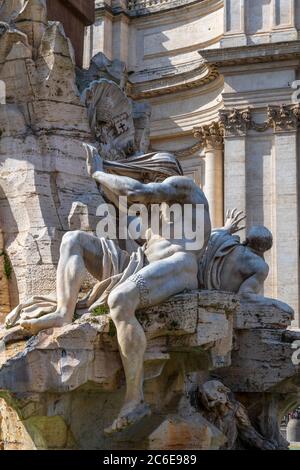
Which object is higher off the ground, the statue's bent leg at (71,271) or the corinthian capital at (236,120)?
the corinthian capital at (236,120)

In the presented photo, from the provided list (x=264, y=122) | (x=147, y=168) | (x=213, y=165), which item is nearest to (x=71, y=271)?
(x=147, y=168)

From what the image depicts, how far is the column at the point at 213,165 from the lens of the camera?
1019 inches

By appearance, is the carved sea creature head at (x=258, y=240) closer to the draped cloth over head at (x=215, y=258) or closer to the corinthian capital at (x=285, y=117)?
the draped cloth over head at (x=215, y=258)

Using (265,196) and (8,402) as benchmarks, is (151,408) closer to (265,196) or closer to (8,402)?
(8,402)

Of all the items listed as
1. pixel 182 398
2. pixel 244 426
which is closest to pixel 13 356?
pixel 182 398

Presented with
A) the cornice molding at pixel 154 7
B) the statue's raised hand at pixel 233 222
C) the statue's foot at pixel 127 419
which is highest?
the cornice molding at pixel 154 7

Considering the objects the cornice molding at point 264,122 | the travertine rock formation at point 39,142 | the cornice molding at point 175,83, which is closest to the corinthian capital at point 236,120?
the cornice molding at point 264,122

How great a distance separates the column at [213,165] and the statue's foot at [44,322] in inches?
701

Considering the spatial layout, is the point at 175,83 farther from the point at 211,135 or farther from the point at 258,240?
the point at 258,240

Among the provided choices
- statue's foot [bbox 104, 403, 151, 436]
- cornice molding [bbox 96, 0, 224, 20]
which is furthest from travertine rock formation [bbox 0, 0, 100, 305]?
cornice molding [bbox 96, 0, 224, 20]

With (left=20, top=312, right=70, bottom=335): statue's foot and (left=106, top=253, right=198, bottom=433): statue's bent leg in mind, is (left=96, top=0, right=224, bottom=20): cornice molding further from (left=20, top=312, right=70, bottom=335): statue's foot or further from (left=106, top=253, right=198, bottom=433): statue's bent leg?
(left=20, top=312, right=70, bottom=335): statue's foot

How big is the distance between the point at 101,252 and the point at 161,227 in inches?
26.9

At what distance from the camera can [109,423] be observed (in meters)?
8.30

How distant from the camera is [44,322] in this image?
810 cm
